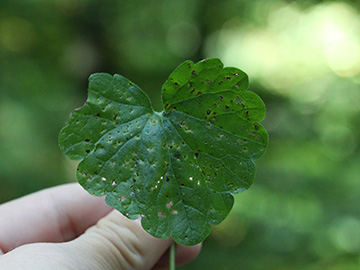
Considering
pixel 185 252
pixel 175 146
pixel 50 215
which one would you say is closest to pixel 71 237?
pixel 50 215

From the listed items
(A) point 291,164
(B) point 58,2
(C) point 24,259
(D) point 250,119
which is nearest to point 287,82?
(A) point 291,164

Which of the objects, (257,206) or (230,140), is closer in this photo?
(230,140)

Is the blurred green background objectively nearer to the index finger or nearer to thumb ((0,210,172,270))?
the index finger

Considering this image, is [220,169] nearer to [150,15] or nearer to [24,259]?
[24,259]

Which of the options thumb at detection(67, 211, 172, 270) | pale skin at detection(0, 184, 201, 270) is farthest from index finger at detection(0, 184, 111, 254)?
thumb at detection(67, 211, 172, 270)

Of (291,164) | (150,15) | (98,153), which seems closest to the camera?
(98,153)

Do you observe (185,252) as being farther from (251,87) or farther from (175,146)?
(251,87)
